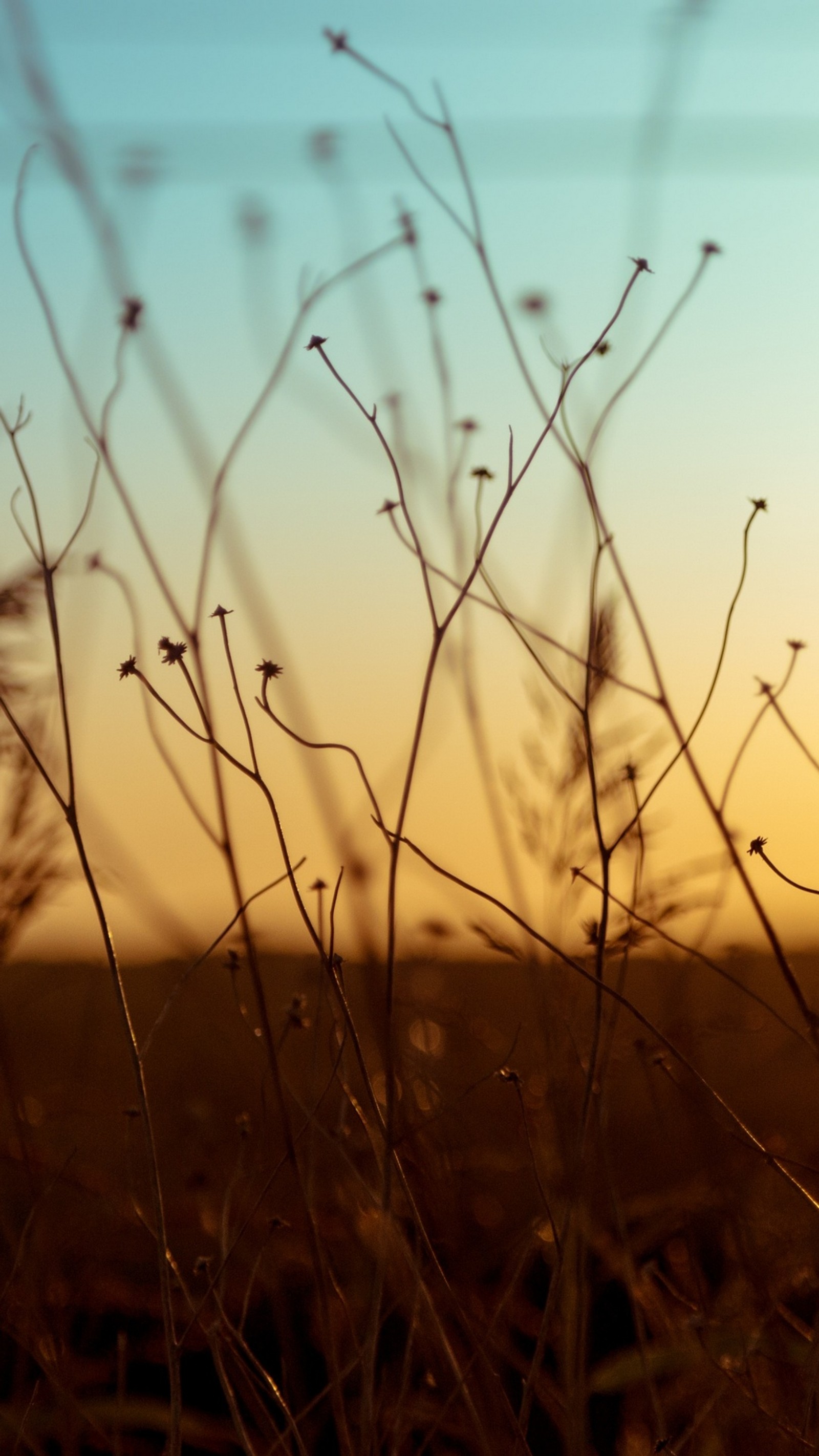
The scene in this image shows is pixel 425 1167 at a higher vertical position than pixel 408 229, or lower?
lower

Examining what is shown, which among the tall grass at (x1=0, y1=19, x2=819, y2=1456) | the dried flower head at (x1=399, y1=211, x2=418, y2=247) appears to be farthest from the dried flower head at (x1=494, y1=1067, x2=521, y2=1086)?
the dried flower head at (x1=399, y1=211, x2=418, y2=247)

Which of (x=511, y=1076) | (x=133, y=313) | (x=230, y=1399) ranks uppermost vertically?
(x=133, y=313)

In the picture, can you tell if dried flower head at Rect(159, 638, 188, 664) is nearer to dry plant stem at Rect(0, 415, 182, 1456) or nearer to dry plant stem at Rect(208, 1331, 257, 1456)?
dry plant stem at Rect(0, 415, 182, 1456)

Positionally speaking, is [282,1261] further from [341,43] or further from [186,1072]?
[341,43]

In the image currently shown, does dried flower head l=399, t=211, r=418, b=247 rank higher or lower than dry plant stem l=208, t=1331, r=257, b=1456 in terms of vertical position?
higher

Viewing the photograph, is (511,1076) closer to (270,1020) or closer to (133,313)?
(270,1020)

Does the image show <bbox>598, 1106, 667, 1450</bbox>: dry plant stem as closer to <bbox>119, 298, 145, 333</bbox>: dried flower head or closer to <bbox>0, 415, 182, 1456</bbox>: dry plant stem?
<bbox>0, 415, 182, 1456</bbox>: dry plant stem

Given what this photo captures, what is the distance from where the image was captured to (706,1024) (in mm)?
1855

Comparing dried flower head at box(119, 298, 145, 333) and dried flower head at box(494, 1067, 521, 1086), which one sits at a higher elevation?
dried flower head at box(119, 298, 145, 333)

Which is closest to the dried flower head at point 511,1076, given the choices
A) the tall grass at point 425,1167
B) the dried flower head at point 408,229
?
the tall grass at point 425,1167

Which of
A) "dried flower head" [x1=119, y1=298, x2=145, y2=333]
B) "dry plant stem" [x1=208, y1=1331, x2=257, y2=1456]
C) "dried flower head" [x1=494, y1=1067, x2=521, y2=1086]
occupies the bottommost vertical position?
"dry plant stem" [x1=208, y1=1331, x2=257, y2=1456]

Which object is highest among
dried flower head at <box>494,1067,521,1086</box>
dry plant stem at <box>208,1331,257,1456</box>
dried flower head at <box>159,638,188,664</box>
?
dried flower head at <box>159,638,188,664</box>

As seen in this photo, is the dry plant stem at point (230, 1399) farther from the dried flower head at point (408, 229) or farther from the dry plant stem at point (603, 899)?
the dried flower head at point (408, 229)

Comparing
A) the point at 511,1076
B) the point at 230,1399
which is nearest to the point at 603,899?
the point at 511,1076
